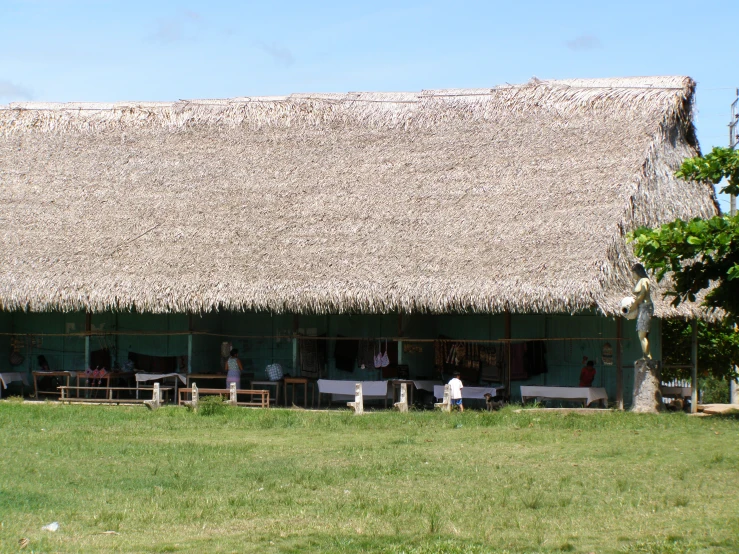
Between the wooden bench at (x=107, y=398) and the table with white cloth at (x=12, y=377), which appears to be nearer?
the wooden bench at (x=107, y=398)

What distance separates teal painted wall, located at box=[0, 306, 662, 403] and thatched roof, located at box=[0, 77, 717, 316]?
5.52 feet

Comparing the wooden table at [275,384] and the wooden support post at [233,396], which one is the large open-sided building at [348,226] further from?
the wooden support post at [233,396]

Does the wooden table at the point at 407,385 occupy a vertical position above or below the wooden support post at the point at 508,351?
below

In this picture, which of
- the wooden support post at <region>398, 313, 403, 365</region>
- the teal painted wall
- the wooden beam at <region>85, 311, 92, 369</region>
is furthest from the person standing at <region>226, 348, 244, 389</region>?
the wooden support post at <region>398, 313, 403, 365</region>

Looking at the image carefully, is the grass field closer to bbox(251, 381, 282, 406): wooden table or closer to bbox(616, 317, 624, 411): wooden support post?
bbox(616, 317, 624, 411): wooden support post

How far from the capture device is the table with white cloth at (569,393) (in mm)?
16203

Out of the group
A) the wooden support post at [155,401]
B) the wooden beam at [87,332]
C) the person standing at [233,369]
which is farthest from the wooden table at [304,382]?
the wooden beam at [87,332]

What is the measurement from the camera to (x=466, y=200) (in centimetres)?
1795

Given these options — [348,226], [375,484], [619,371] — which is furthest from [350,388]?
[375,484]

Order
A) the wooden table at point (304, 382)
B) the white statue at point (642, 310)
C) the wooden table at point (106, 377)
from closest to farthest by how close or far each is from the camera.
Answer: the white statue at point (642, 310) → the wooden table at point (304, 382) → the wooden table at point (106, 377)

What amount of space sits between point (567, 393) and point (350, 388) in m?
3.75

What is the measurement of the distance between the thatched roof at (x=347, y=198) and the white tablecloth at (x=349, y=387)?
1628 mm

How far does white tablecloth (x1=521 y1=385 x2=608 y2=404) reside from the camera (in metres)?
16.2

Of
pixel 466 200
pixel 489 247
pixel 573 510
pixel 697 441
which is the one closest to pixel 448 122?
pixel 466 200
